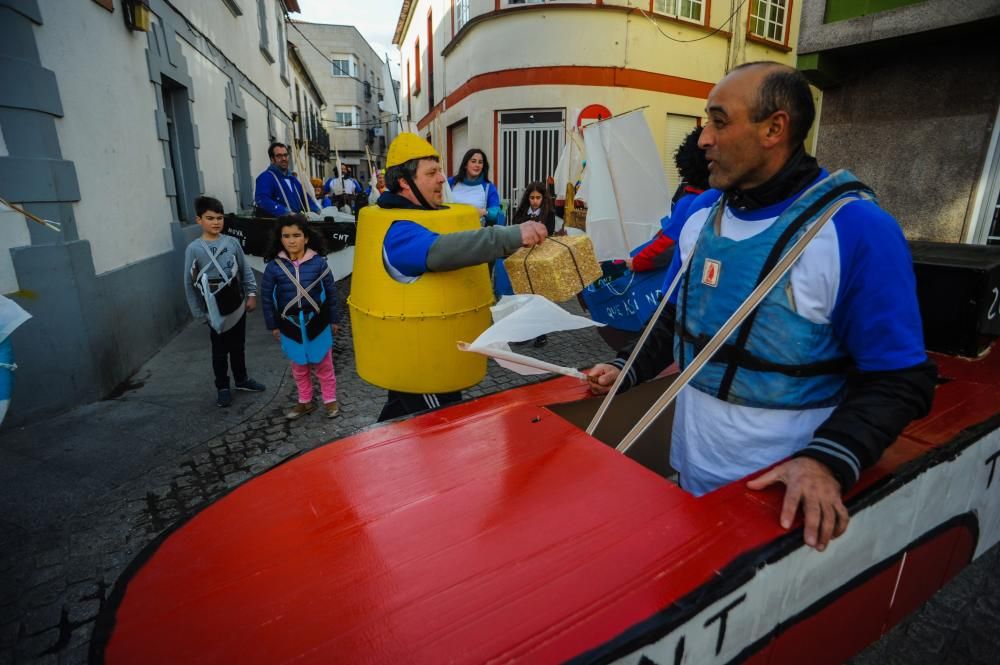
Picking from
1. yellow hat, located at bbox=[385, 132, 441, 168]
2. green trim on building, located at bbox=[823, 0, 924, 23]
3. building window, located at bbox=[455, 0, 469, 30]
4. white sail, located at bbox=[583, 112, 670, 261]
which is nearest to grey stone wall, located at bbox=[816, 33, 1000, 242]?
green trim on building, located at bbox=[823, 0, 924, 23]

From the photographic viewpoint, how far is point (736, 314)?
1.31 meters

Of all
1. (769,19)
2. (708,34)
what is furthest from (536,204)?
(769,19)

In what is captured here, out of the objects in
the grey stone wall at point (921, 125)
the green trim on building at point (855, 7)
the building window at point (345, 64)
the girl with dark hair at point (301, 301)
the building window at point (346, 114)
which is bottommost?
the girl with dark hair at point (301, 301)

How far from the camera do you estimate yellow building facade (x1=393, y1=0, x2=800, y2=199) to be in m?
10.9

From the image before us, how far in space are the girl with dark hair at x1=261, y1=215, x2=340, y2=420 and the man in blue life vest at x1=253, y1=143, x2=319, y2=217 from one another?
10.1 feet

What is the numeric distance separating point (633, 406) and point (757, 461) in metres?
0.74

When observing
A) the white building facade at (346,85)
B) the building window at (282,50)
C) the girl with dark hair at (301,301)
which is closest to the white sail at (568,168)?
the girl with dark hair at (301,301)

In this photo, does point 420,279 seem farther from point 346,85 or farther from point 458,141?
point 346,85

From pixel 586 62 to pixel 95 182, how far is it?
9.36 meters

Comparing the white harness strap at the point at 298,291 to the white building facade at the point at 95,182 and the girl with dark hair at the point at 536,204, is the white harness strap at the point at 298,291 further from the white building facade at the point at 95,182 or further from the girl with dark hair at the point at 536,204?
Answer: the girl with dark hair at the point at 536,204

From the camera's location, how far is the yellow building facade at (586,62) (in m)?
10.9

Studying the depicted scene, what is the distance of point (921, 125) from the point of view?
571 cm

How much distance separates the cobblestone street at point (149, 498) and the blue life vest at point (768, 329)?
121 centimetres

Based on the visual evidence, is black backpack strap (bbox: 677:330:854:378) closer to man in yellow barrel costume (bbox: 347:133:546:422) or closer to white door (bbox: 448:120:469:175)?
man in yellow barrel costume (bbox: 347:133:546:422)
